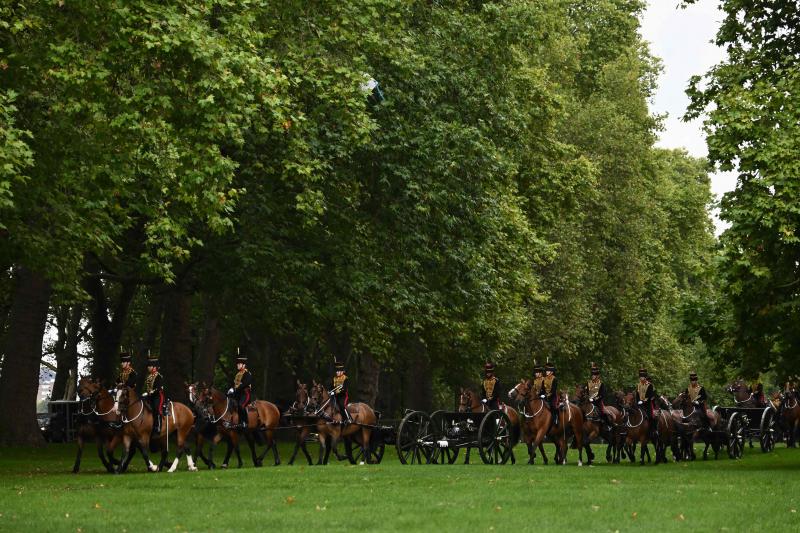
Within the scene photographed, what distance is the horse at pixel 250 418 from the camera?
31594 mm

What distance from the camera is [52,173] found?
2634 cm

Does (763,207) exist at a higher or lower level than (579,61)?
lower

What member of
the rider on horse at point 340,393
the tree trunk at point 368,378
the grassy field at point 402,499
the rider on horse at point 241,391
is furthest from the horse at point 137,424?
the tree trunk at point 368,378

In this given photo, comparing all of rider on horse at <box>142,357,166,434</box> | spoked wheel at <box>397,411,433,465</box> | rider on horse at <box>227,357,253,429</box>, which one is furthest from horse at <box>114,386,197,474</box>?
spoked wheel at <box>397,411,433,465</box>

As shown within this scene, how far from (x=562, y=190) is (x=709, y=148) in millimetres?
20046

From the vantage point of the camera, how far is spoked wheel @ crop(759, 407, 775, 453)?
4147 centimetres

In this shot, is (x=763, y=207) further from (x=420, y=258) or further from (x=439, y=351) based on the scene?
(x=439, y=351)

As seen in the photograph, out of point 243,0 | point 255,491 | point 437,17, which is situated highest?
point 437,17

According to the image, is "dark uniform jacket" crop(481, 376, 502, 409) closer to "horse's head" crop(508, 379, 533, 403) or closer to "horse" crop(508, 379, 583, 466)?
"horse's head" crop(508, 379, 533, 403)

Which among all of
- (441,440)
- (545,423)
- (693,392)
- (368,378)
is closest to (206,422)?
(441,440)

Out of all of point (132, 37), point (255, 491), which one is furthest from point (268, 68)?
point (255, 491)

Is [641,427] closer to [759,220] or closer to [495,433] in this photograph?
[495,433]

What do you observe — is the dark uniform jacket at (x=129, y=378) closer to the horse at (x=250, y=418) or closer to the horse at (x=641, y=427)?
the horse at (x=250, y=418)

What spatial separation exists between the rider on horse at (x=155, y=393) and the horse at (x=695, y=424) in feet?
45.6
